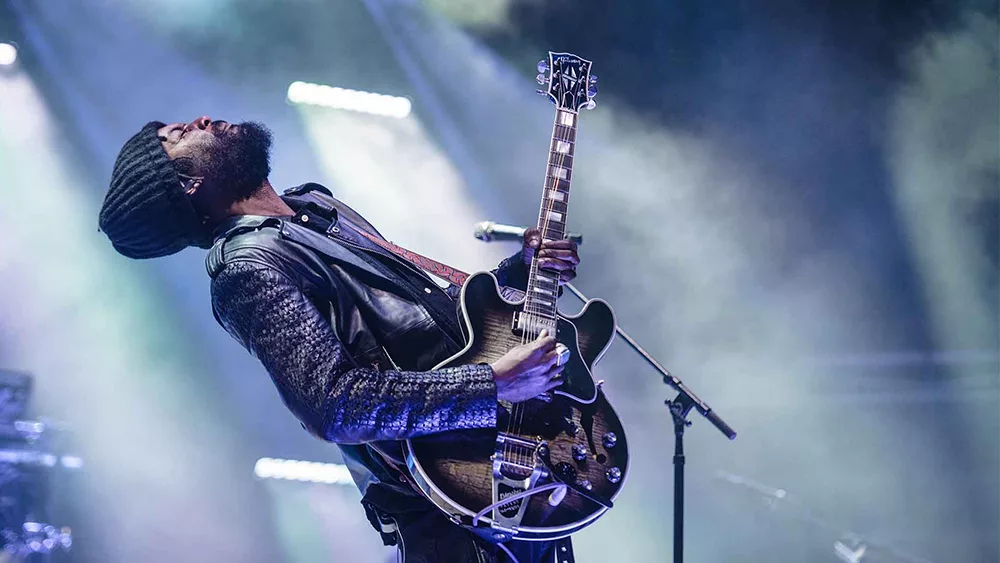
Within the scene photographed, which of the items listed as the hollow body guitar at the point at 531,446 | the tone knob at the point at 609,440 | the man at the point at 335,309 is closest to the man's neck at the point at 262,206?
the man at the point at 335,309

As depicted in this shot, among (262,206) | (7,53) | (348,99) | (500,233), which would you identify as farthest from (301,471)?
(262,206)

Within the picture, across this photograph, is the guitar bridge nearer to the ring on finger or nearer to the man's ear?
the ring on finger

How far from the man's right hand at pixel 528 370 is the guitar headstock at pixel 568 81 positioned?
116 centimetres

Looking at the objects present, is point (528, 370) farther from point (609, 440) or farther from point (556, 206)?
point (556, 206)

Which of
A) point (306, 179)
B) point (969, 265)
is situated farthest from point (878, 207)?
point (306, 179)

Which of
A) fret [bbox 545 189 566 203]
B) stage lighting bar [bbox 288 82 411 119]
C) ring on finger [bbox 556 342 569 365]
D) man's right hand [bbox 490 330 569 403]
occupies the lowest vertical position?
man's right hand [bbox 490 330 569 403]

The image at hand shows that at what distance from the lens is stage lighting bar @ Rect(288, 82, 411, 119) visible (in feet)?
23.8

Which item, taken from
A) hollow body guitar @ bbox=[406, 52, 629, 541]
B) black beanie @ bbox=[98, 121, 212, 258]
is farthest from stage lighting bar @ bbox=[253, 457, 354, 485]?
hollow body guitar @ bbox=[406, 52, 629, 541]

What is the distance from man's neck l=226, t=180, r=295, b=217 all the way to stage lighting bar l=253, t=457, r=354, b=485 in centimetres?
458

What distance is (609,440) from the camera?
7.59ft

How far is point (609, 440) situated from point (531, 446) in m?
0.25

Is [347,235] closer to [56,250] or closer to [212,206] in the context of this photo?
[212,206]

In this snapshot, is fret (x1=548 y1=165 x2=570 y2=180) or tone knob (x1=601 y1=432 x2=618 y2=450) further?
fret (x1=548 y1=165 x2=570 y2=180)

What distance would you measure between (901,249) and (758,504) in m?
2.72
